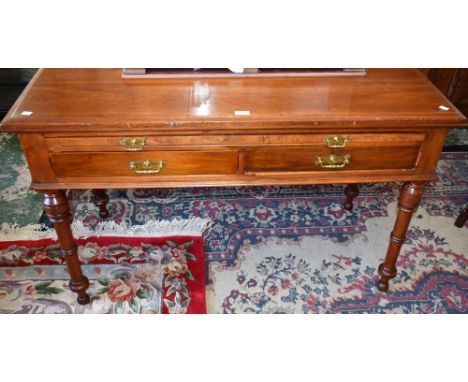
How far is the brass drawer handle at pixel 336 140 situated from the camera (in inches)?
56.0

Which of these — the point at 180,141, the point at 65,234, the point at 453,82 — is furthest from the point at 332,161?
the point at 453,82

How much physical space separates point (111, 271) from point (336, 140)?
1188 millimetres

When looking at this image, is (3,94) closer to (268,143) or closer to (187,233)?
(187,233)

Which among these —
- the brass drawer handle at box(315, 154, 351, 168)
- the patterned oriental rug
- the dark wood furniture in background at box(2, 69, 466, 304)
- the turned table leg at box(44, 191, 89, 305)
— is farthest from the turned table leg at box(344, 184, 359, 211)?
the turned table leg at box(44, 191, 89, 305)

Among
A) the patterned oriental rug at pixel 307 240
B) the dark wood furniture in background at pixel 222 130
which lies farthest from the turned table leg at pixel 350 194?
the dark wood furniture in background at pixel 222 130

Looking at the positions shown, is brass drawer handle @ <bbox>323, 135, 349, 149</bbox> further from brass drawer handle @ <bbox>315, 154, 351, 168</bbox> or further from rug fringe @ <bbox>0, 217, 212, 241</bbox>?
rug fringe @ <bbox>0, 217, 212, 241</bbox>

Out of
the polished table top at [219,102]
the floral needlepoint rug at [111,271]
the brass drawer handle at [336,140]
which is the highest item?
the polished table top at [219,102]

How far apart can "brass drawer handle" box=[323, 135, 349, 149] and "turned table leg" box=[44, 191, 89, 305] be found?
3.03 ft

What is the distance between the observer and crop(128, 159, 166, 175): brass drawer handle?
143 cm

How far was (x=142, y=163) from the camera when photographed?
144 centimetres

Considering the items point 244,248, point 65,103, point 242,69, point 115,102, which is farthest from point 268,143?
point 244,248

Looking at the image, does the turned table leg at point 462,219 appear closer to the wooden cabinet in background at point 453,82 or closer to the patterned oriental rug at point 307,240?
the patterned oriental rug at point 307,240

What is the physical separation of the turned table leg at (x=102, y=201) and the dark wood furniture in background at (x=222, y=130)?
0.63 meters

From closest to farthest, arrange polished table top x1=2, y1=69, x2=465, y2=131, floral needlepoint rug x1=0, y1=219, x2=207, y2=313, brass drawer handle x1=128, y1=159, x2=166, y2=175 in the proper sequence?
polished table top x1=2, y1=69, x2=465, y2=131 < brass drawer handle x1=128, y1=159, x2=166, y2=175 < floral needlepoint rug x1=0, y1=219, x2=207, y2=313
